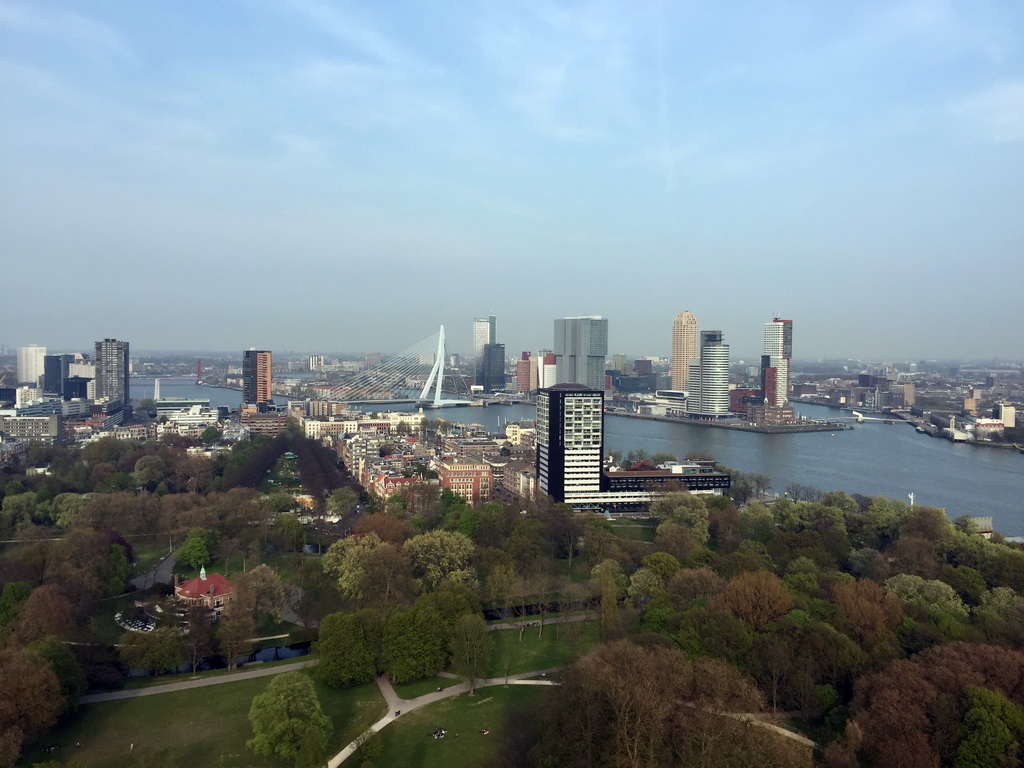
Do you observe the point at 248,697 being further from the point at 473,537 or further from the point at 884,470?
the point at 884,470

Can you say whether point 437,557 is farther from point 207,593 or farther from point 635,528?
point 635,528

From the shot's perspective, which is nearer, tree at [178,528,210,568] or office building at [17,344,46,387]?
tree at [178,528,210,568]

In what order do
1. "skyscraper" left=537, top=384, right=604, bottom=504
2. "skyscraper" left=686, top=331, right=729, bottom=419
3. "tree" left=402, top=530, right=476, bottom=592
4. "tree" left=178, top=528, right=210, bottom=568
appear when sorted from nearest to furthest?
"tree" left=402, top=530, right=476, bottom=592
"tree" left=178, top=528, right=210, bottom=568
"skyscraper" left=537, top=384, right=604, bottom=504
"skyscraper" left=686, top=331, right=729, bottom=419

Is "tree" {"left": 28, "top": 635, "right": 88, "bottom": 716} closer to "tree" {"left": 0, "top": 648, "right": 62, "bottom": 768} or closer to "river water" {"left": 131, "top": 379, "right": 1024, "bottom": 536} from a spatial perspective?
"tree" {"left": 0, "top": 648, "right": 62, "bottom": 768}

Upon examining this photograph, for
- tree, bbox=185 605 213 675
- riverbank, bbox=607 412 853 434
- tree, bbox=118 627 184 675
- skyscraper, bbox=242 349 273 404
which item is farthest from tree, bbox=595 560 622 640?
→ skyscraper, bbox=242 349 273 404

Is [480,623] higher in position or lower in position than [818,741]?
higher

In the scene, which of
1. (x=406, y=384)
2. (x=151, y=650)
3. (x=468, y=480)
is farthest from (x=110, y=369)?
(x=151, y=650)

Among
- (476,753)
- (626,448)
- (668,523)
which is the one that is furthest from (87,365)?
(476,753)
